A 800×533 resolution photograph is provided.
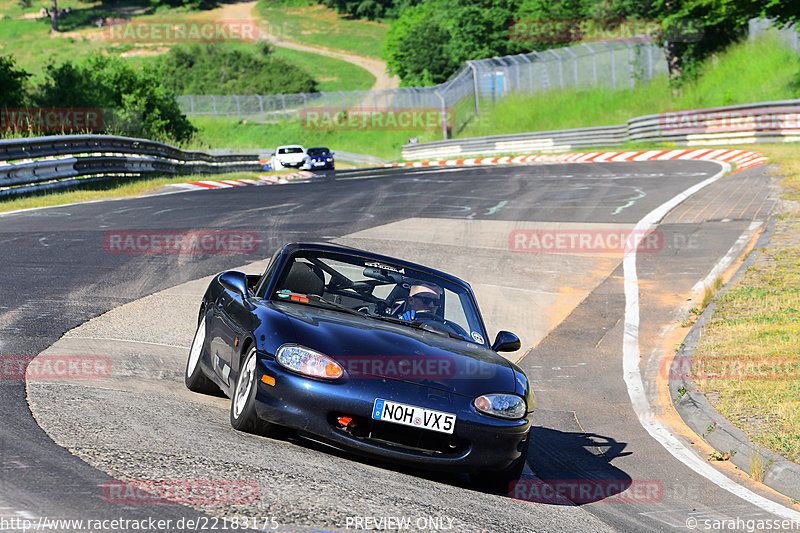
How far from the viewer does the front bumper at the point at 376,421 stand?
5.43 meters

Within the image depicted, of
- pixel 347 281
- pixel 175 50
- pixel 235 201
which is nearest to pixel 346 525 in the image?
pixel 347 281

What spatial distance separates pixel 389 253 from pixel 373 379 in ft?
31.8

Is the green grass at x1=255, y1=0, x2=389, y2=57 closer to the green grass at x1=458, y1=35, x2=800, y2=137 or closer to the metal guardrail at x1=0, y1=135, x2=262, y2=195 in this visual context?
the green grass at x1=458, y1=35, x2=800, y2=137

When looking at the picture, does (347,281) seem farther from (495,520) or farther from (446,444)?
(495,520)

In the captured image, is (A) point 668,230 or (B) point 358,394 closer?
(B) point 358,394

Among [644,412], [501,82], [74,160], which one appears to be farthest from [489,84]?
[644,412]

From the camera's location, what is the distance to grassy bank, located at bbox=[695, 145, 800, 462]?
7438 mm

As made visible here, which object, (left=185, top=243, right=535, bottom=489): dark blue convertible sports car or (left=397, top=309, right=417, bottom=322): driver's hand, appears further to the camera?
(left=397, top=309, right=417, bottom=322): driver's hand

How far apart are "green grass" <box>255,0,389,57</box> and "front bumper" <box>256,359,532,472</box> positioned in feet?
391

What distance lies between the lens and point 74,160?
22688 millimetres

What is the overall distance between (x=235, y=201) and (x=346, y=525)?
17.4m

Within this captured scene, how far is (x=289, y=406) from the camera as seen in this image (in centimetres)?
546

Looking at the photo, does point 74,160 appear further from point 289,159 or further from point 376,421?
point 289,159

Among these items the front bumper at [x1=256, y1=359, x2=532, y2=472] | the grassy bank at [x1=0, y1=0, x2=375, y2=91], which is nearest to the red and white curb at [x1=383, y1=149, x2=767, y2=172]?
the front bumper at [x1=256, y1=359, x2=532, y2=472]
